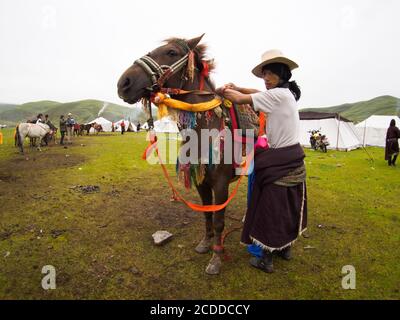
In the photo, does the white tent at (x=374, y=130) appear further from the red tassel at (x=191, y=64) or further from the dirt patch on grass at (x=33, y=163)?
the red tassel at (x=191, y=64)

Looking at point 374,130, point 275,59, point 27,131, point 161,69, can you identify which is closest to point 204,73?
point 161,69

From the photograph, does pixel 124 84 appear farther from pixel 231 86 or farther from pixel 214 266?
pixel 214 266

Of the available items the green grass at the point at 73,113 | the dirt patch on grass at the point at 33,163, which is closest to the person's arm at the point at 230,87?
the dirt patch on grass at the point at 33,163

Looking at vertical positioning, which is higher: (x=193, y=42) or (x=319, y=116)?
(x=193, y=42)

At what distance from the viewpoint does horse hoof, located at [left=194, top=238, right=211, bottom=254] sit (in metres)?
3.95

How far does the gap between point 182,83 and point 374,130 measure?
24547mm

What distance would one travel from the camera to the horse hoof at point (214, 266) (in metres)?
3.41

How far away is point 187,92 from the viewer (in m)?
3.25

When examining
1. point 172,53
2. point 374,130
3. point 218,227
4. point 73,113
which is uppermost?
point 73,113

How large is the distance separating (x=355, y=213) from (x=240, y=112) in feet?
13.1

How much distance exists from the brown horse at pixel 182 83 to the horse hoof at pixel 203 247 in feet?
1.28

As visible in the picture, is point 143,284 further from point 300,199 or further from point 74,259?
point 300,199

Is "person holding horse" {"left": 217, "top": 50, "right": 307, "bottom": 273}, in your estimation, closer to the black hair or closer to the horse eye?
the black hair

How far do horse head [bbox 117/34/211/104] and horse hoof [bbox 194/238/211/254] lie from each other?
7.91 ft
